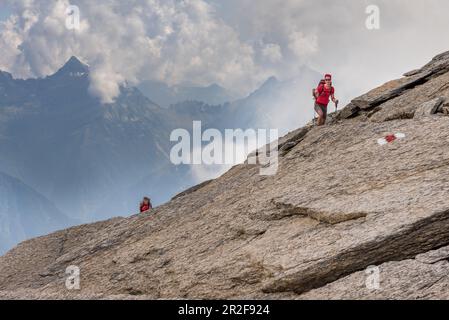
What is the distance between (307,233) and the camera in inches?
739

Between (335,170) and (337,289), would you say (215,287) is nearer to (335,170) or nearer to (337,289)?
(337,289)

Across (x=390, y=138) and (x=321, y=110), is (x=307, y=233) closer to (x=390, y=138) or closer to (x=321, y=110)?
(x=390, y=138)

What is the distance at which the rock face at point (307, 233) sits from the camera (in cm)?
1614

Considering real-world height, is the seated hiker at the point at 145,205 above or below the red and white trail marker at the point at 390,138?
below

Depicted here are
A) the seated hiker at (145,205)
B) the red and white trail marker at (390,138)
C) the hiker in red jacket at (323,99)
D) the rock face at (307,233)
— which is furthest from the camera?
the seated hiker at (145,205)

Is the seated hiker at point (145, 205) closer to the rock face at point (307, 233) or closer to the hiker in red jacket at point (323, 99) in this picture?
the rock face at point (307, 233)

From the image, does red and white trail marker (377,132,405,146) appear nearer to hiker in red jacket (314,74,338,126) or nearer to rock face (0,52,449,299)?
rock face (0,52,449,299)

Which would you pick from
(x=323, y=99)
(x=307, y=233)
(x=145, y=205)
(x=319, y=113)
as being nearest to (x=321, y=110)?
(x=319, y=113)

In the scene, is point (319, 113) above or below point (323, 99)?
below

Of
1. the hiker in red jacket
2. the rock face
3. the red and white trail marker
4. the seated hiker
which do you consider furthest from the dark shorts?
the seated hiker

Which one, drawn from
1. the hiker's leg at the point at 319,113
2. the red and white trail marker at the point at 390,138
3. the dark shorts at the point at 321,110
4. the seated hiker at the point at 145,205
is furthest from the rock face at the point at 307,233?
the seated hiker at the point at 145,205

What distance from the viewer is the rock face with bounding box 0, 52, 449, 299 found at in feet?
53.0

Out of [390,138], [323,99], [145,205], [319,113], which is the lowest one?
[145,205]
